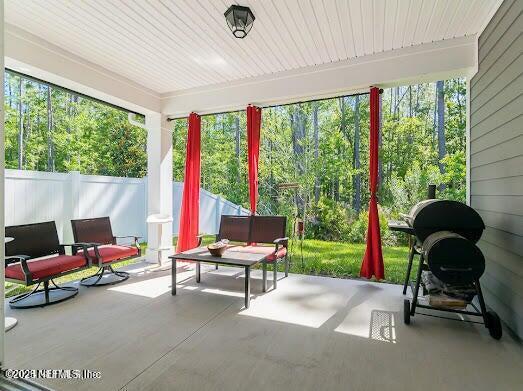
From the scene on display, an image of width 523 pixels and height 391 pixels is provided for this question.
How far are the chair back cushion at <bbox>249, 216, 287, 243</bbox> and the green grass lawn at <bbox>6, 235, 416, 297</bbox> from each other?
28.9 inches

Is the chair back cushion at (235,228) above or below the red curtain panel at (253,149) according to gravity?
below

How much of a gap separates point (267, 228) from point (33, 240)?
2.89 metres

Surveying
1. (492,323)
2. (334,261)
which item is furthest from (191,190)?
(492,323)

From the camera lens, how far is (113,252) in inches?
143

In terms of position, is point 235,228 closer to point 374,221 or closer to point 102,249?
point 102,249

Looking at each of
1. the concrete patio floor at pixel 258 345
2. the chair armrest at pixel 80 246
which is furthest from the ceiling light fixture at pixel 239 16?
the chair armrest at pixel 80 246

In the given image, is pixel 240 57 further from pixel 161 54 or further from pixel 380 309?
pixel 380 309

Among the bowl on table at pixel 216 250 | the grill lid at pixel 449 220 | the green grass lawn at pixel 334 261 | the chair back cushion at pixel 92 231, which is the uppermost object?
the grill lid at pixel 449 220

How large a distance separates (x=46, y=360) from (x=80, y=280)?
6.86ft

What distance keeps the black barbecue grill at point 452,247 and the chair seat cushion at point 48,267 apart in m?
3.49

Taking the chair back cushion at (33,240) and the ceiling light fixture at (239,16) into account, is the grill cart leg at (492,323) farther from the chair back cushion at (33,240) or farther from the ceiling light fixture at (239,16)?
the chair back cushion at (33,240)

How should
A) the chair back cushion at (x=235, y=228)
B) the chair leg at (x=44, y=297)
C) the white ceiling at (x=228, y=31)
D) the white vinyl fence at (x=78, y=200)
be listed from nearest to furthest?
the white ceiling at (x=228, y=31) → the chair leg at (x=44, y=297) → the white vinyl fence at (x=78, y=200) → the chair back cushion at (x=235, y=228)

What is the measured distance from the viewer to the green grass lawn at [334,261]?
427 cm

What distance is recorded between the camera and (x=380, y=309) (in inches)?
117
